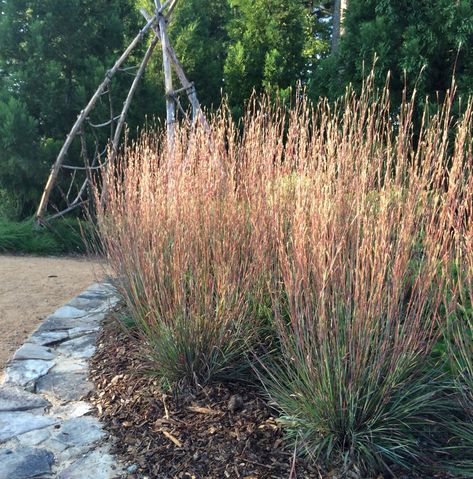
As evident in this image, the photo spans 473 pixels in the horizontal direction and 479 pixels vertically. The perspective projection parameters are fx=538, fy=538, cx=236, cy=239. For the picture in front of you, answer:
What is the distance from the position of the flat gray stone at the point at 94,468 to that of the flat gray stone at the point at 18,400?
667 mm

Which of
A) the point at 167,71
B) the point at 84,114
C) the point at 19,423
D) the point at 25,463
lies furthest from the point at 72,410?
the point at 84,114

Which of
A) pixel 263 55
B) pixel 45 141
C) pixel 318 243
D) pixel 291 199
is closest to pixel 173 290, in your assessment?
pixel 291 199

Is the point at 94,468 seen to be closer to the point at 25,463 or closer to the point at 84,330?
the point at 25,463

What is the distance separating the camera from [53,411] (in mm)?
2848

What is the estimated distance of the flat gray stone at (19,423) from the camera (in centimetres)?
261

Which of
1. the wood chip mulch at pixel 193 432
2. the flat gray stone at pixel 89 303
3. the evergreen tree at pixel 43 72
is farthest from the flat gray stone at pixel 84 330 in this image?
the evergreen tree at pixel 43 72

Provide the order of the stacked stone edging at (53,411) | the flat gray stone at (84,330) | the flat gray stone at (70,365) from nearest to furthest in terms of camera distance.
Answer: the stacked stone edging at (53,411)
the flat gray stone at (70,365)
the flat gray stone at (84,330)

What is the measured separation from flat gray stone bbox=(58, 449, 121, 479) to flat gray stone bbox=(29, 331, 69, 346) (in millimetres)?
1593

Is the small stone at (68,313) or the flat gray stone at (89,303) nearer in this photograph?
the small stone at (68,313)

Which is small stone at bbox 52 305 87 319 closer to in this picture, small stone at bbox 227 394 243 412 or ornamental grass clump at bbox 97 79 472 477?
ornamental grass clump at bbox 97 79 472 477

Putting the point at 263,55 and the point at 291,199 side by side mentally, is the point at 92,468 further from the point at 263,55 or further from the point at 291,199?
the point at 263,55

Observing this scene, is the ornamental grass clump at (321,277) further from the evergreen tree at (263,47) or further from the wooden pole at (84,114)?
the evergreen tree at (263,47)

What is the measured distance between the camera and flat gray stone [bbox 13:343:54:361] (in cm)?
355

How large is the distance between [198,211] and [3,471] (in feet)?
5.18
